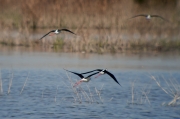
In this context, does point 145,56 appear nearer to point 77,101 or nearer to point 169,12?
point 169,12

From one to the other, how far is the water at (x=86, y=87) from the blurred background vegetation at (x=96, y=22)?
1.24 meters

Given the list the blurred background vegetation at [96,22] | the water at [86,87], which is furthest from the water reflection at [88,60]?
the blurred background vegetation at [96,22]

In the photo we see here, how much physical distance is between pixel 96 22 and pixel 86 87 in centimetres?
1033

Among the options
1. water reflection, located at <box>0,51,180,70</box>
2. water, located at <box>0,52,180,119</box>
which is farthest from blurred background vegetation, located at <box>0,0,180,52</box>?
water, located at <box>0,52,180,119</box>

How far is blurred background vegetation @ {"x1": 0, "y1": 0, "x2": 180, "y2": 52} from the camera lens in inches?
760

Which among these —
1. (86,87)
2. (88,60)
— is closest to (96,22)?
(88,60)

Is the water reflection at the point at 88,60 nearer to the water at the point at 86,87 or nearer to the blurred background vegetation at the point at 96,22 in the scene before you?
the water at the point at 86,87

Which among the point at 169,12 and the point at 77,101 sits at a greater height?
the point at 169,12

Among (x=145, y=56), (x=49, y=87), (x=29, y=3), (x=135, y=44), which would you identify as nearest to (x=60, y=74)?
(x=49, y=87)

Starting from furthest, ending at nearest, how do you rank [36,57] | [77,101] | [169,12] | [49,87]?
[169,12]
[36,57]
[49,87]
[77,101]

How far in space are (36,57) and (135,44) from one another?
4.10 meters

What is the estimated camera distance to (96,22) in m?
22.3

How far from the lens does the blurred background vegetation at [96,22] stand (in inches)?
760

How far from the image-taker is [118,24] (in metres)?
21.1
